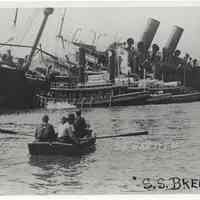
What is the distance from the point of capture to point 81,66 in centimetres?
629

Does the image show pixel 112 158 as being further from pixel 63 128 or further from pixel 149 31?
pixel 149 31

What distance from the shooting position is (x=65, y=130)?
18.8 ft

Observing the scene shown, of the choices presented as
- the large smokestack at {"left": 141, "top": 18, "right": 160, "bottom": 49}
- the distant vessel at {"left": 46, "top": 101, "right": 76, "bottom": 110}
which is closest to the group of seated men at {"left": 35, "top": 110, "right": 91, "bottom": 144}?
the distant vessel at {"left": 46, "top": 101, "right": 76, "bottom": 110}

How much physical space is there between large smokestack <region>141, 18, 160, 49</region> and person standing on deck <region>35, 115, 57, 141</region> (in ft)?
4.42

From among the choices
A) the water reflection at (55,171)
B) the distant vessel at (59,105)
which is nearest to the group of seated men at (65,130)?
the water reflection at (55,171)

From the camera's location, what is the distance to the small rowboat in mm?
5641

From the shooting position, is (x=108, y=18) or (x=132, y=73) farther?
(x=132, y=73)

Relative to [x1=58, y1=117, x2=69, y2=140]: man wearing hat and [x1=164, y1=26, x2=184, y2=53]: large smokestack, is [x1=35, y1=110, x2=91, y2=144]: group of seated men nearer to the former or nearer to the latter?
[x1=58, y1=117, x2=69, y2=140]: man wearing hat

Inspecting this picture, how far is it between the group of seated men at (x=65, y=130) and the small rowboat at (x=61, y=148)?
0.06 m

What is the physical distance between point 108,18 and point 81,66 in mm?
923

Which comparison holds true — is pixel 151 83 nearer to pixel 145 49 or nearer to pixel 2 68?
pixel 145 49

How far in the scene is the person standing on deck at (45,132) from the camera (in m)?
5.67

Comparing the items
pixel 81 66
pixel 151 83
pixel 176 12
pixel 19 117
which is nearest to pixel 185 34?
pixel 176 12

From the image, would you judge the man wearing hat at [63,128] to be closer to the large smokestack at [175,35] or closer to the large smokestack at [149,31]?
the large smokestack at [149,31]
